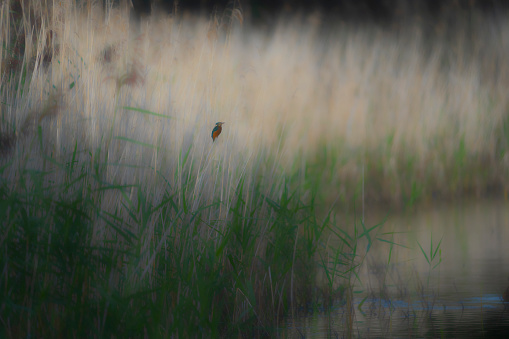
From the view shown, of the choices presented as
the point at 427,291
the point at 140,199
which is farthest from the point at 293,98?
the point at 140,199

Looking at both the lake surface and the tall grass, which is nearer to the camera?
the tall grass

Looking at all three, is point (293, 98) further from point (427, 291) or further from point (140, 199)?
point (140, 199)

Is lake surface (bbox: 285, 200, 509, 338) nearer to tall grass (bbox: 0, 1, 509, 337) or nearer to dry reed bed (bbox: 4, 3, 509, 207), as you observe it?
tall grass (bbox: 0, 1, 509, 337)

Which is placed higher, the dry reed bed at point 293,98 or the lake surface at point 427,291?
the dry reed bed at point 293,98

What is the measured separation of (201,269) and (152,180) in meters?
0.49

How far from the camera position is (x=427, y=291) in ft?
10.6

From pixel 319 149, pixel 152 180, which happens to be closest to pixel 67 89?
pixel 152 180

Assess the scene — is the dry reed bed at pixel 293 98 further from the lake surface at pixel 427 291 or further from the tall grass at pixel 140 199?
the lake surface at pixel 427 291

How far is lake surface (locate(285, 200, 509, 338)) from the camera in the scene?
2.79 m

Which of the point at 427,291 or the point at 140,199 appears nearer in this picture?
the point at 140,199

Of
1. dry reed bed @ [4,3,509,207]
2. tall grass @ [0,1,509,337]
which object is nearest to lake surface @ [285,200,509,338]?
tall grass @ [0,1,509,337]

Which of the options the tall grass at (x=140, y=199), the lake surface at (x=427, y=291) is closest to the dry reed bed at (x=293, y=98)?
the tall grass at (x=140, y=199)

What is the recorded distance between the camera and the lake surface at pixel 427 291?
2795 millimetres

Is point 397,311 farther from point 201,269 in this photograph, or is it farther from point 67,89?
point 67,89
